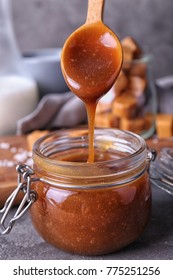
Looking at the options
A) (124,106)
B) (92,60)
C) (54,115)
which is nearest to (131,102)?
(124,106)

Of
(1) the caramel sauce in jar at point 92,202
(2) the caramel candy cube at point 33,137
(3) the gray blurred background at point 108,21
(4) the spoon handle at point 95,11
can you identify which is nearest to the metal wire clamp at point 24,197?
(1) the caramel sauce in jar at point 92,202

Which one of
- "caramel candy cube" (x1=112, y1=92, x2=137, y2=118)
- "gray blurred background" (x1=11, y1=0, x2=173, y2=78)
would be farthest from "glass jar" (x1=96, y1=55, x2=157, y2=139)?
"gray blurred background" (x1=11, y1=0, x2=173, y2=78)

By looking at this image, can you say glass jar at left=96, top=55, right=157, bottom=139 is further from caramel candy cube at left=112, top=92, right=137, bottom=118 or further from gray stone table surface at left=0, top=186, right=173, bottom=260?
gray stone table surface at left=0, top=186, right=173, bottom=260

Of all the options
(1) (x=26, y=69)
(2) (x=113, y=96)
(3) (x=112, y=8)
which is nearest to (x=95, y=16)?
(2) (x=113, y=96)

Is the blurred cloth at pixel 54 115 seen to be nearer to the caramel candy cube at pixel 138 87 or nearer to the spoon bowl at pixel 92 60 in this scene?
the caramel candy cube at pixel 138 87

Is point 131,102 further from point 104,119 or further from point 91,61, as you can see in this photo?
point 91,61

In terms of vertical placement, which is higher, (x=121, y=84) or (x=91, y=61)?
(x=91, y=61)
